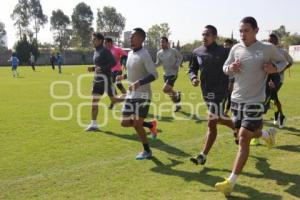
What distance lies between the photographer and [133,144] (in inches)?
332

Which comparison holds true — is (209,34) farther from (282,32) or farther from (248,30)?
(282,32)

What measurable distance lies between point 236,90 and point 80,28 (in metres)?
107

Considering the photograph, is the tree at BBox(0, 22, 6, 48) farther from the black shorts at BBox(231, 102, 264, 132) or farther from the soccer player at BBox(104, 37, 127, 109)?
the black shorts at BBox(231, 102, 264, 132)

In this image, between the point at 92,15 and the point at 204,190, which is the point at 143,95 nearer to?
the point at 204,190

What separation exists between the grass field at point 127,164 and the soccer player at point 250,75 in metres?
0.65

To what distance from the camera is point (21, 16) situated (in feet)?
355

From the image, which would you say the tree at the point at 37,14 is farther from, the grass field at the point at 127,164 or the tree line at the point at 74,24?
the grass field at the point at 127,164

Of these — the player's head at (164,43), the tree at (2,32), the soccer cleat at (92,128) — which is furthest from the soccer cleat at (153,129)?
the tree at (2,32)

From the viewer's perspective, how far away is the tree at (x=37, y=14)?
109 m

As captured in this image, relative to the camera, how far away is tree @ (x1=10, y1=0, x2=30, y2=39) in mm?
107500

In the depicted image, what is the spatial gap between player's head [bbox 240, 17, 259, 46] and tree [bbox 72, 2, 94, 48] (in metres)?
106

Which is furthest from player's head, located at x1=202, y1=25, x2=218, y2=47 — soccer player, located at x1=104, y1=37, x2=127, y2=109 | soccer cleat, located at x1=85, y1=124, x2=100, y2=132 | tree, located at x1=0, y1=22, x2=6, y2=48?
tree, located at x1=0, y1=22, x2=6, y2=48

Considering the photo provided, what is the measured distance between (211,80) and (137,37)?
1.35 metres

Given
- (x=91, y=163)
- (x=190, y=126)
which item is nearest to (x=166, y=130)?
(x=190, y=126)
